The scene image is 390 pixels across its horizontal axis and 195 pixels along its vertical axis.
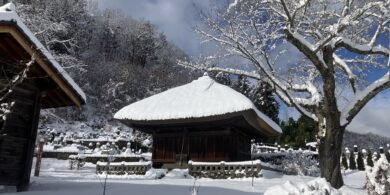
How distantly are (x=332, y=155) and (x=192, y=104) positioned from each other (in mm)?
10637

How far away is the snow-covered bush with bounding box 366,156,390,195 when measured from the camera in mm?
6910

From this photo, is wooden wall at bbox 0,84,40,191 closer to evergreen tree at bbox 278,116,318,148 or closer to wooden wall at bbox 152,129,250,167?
wooden wall at bbox 152,129,250,167

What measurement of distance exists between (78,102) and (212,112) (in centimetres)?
864

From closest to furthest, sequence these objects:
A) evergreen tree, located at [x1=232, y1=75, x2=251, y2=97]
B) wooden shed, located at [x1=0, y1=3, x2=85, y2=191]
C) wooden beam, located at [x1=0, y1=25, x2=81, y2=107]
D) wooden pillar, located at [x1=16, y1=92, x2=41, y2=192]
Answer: wooden beam, located at [x1=0, y1=25, x2=81, y2=107] < wooden shed, located at [x1=0, y1=3, x2=85, y2=191] < wooden pillar, located at [x1=16, y1=92, x2=41, y2=192] < evergreen tree, located at [x1=232, y1=75, x2=251, y2=97]

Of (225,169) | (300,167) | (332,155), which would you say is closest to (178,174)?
(225,169)

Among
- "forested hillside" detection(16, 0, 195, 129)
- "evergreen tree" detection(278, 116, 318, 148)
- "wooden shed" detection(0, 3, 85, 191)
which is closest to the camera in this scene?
"wooden shed" detection(0, 3, 85, 191)

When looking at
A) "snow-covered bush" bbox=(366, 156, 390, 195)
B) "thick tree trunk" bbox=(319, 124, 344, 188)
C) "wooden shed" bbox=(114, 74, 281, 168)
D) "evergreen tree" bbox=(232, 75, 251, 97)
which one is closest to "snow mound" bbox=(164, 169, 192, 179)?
"wooden shed" bbox=(114, 74, 281, 168)

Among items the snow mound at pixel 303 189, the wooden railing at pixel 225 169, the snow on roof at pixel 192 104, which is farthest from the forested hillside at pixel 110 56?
the snow mound at pixel 303 189

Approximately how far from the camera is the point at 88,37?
217 ft

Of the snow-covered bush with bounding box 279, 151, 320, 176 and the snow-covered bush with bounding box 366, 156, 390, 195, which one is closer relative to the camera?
the snow-covered bush with bounding box 366, 156, 390, 195

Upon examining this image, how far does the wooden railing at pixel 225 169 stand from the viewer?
18417mm

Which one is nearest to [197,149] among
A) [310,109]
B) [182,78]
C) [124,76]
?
[310,109]

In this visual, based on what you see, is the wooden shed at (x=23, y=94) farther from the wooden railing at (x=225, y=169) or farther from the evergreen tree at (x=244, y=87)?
the evergreen tree at (x=244, y=87)

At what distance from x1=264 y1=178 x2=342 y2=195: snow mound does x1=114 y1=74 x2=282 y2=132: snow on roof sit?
43.2 feet
